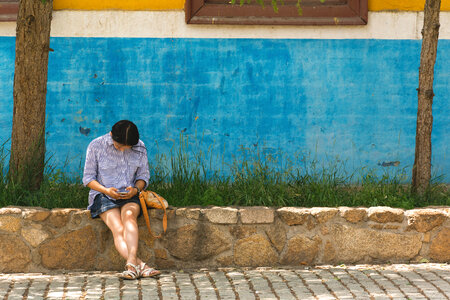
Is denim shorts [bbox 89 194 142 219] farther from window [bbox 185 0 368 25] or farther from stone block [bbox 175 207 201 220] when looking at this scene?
window [bbox 185 0 368 25]

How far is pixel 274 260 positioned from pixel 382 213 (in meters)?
1.09

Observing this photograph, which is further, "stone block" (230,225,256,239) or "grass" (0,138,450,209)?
"grass" (0,138,450,209)

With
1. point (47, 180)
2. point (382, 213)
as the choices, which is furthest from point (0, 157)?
point (382, 213)

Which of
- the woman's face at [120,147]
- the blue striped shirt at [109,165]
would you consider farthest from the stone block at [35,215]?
the woman's face at [120,147]

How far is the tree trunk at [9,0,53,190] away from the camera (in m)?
6.52

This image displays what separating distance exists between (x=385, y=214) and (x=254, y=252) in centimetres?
126

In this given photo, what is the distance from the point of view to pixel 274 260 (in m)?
6.29

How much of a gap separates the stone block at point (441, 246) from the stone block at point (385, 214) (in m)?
0.40

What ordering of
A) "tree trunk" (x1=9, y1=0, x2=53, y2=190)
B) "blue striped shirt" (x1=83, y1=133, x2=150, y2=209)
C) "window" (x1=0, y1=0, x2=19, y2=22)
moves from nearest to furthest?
"blue striped shirt" (x1=83, y1=133, x2=150, y2=209)
"tree trunk" (x1=9, y1=0, x2=53, y2=190)
"window" (x1=0, y1=0, x2=19, y2=22)

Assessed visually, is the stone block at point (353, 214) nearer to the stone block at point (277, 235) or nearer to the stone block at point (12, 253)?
the stone block at point (277, 235)

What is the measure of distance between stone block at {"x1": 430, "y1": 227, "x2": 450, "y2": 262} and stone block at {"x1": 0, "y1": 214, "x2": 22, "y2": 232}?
378cm

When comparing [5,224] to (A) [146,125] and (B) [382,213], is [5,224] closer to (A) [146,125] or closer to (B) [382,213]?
(A) [146,125]

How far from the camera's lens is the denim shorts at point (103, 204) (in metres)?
5.98

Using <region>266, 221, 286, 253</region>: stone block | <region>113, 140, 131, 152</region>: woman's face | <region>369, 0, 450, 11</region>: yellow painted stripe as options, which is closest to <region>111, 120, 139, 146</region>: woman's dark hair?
<region>113, 140, 131, 152</region>: woman's face
